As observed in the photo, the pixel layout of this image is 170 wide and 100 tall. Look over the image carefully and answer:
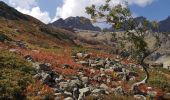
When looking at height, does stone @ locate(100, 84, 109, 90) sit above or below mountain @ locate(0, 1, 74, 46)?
below

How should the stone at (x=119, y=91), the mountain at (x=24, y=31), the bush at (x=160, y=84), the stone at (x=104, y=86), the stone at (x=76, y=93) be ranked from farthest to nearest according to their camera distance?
1. the mountain at (x=24, y=31)
2. the bush at (x=160, y=84)
3. the stone at (x=104, y=86)
4. the stone at (x=119, y=91)
5. the stone at (x=76, y=93)

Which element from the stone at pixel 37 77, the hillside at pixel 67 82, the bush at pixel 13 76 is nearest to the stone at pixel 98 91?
the hillside at pixel 67 82

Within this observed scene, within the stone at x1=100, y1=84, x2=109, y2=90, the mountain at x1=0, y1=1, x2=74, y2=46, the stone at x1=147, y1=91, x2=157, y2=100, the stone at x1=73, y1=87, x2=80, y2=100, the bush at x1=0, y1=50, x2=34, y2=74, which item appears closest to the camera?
the stone at x1=73, y1=87, x2=80, y2=100

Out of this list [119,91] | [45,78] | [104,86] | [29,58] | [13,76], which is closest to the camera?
[13,76]

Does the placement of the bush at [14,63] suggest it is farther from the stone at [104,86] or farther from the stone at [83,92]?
the stone at [104,86]

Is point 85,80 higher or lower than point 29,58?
lower

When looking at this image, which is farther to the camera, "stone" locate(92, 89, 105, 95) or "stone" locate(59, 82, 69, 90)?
"stone" locate(59, 82, 69, 90)

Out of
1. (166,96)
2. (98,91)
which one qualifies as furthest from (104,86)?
(166,96)

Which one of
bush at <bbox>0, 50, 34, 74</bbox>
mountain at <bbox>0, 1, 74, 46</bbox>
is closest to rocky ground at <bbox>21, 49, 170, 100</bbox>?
bush at <bbox>0, 50, 34, 74</bbox>

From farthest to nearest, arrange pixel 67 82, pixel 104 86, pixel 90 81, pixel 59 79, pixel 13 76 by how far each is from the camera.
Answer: pixel 90 81, pixel 104 86, pixel 59 79, pixel 67 82, pixel 13 76

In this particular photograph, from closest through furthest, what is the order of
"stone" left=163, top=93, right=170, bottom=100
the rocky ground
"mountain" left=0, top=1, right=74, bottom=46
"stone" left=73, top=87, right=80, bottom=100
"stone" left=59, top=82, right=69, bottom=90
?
"stone" left=73, top=87, right=80, bottom=100
the rocky ground
"stone" left=59, top=82, right=69, bottom=90
"stone" left=163, top=93, right=170, bottom=100
"mountain" left=0, top=1, right=74, bottom=46

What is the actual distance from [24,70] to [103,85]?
5.95 metres

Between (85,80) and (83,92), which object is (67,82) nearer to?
(85,80)

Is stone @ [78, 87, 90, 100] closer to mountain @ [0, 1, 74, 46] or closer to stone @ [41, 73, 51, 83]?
stone @ [41, 73, 51, 83]
